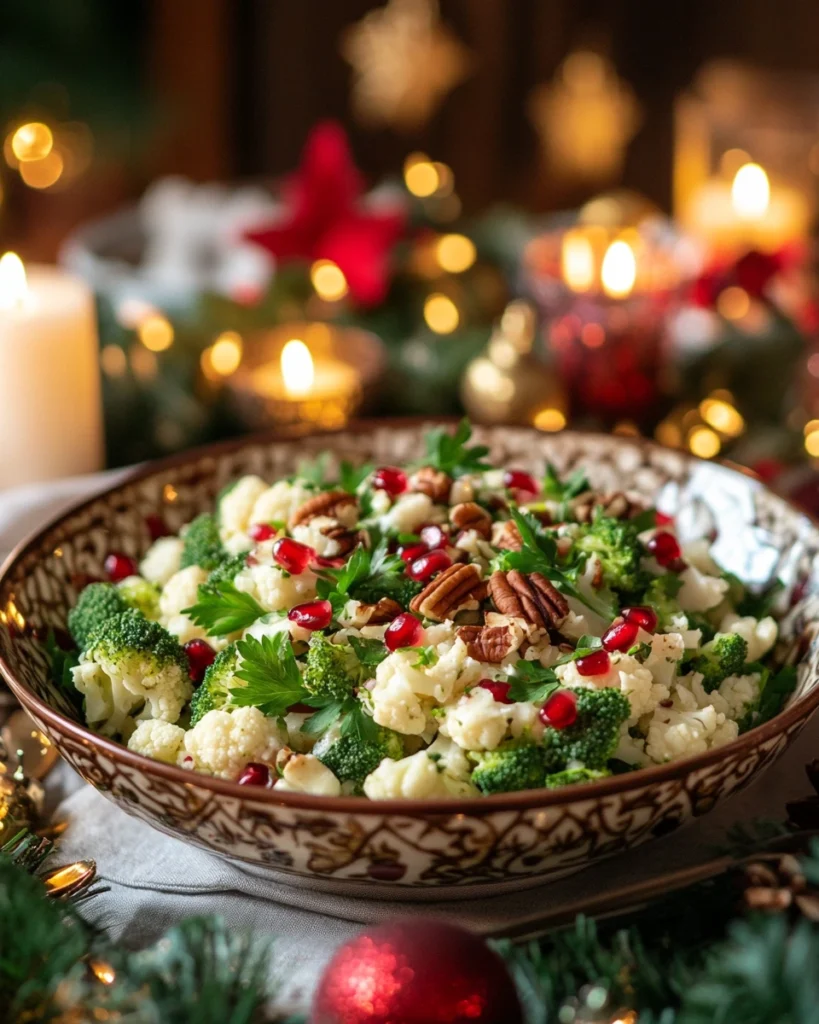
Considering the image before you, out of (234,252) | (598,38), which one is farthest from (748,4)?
(234,252)

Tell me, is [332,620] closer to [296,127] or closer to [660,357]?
[660,357]

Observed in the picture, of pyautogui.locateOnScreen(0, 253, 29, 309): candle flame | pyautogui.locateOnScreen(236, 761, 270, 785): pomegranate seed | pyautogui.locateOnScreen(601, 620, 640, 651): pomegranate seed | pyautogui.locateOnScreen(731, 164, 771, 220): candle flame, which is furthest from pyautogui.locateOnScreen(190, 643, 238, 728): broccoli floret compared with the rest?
pyautogui.locateOnScreen(731, 164, 771, 220): candle flame

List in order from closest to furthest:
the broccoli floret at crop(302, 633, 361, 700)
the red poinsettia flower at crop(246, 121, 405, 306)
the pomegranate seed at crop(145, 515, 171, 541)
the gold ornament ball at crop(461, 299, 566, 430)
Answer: the broccoli floret at crop(302, 633, 361, 700) → the pomegranate seed at crop(145, 515, 171, 541) → the gold ornament ball at crop(461, 299, 566, 430) → the red poinsettia flower at crop(246, 121, 405, 306)


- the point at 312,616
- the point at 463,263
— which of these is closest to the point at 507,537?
the point at 312,616

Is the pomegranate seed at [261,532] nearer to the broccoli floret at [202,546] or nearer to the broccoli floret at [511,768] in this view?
the broccoli floret at [202,546]

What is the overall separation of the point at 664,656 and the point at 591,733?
0.18 meters

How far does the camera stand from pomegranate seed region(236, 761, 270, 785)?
4.14 feet

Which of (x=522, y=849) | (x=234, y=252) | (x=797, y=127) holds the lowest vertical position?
(x=522, y=849)

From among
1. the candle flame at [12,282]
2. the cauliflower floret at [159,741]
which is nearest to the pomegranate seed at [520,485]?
the cauliflower floret at [159,741]

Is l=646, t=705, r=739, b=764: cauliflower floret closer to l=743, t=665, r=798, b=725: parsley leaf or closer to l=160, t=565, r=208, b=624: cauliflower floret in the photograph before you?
l=743, t=665, r=798, b=725: parsley leaf

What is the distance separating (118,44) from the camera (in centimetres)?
519

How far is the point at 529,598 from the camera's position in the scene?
141 cm

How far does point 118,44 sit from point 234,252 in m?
2.58

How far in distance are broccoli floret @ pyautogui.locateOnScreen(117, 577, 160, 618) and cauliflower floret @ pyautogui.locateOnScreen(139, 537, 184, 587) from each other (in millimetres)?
28
